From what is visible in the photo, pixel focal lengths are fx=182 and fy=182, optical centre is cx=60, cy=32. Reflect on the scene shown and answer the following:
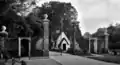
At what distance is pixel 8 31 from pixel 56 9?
32.8m

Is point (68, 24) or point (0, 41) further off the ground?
point (68, 24)

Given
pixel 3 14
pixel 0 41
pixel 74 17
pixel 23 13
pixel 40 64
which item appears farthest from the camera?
pixel 74 17

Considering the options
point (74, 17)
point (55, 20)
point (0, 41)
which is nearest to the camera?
point (0, 41)

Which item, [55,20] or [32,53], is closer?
[32,53]

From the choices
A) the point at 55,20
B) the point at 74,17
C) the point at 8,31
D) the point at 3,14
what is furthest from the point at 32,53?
the point at 74,17

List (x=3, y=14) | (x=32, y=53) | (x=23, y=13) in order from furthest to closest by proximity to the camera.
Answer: (x=23, y=13) < (x=32, y=53) < (x=3, y=14)

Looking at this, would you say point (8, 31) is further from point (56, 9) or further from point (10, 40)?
point (56, 9)

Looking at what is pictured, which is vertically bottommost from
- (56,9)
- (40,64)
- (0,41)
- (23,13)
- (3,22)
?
(40,64)

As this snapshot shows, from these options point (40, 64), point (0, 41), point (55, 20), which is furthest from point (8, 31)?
point (55, 20)

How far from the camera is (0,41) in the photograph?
19141 mm

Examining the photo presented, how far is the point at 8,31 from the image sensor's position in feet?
74.0

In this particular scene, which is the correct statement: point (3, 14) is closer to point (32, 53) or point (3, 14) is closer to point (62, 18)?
point (32, 53)

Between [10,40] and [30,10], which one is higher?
[30,10]

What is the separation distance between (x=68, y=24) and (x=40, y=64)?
131ft
